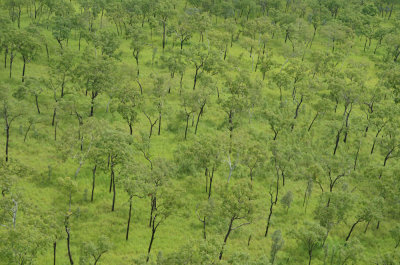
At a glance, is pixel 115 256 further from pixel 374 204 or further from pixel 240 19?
pixel 240 19

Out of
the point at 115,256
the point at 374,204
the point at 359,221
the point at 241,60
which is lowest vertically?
the point at 115,256

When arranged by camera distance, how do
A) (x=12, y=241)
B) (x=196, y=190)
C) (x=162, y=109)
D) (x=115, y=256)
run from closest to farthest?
(x=12, y=241), (x=115, y=256), (x=196, y=190), (x=162, y=109)

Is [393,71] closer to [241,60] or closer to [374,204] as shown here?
[241,60]

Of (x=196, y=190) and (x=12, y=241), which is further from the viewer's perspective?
(x=196, y=190)


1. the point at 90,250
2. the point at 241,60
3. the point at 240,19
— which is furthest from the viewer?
the point at 240,19

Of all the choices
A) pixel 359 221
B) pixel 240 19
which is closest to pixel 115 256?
pixel 359 221

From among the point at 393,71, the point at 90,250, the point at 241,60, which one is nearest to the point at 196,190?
the point at 90,250

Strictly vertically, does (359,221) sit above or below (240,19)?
below
